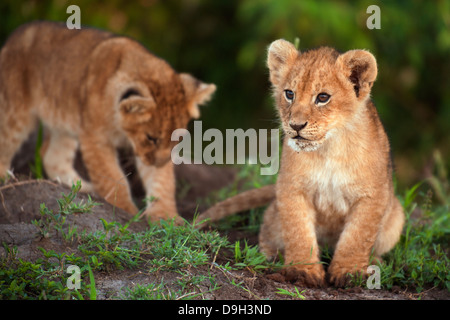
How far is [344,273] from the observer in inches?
174

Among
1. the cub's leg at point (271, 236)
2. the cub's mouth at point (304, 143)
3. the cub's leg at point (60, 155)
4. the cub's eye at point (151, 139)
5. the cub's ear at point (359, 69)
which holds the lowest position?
the cub's leg at point (271, 236)

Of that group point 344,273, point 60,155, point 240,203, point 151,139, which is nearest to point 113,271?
point 344,273

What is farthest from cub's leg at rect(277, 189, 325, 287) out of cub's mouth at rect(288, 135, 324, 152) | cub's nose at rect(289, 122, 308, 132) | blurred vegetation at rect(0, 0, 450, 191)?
blurred vegetation at rect(0, 0, 450, 191)

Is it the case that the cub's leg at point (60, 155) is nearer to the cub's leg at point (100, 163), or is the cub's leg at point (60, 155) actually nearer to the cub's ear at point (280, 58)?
the cub's leg at point (100, 163)

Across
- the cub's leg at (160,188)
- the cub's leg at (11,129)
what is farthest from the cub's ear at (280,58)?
the cub's leg at (11,129)

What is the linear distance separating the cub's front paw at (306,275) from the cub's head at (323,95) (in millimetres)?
808

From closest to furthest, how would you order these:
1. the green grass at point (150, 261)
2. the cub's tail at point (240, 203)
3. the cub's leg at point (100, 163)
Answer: the green grass at point (150, 261), the cub's tail at point (240, 203), the cub's leg at point (100, 163)

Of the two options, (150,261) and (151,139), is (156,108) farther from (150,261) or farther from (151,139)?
(150,261)

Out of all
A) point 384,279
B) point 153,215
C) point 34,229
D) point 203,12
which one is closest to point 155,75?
point 153,215

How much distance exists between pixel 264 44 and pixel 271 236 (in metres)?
4.29

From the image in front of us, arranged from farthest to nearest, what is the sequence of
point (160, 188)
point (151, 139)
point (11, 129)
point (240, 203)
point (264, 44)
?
point (264, 44) → point (11, 129) → point (160, 188) → point (151, 139) → point (240, 203)

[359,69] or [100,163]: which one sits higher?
[359,69]

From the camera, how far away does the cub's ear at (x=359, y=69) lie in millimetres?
4207
